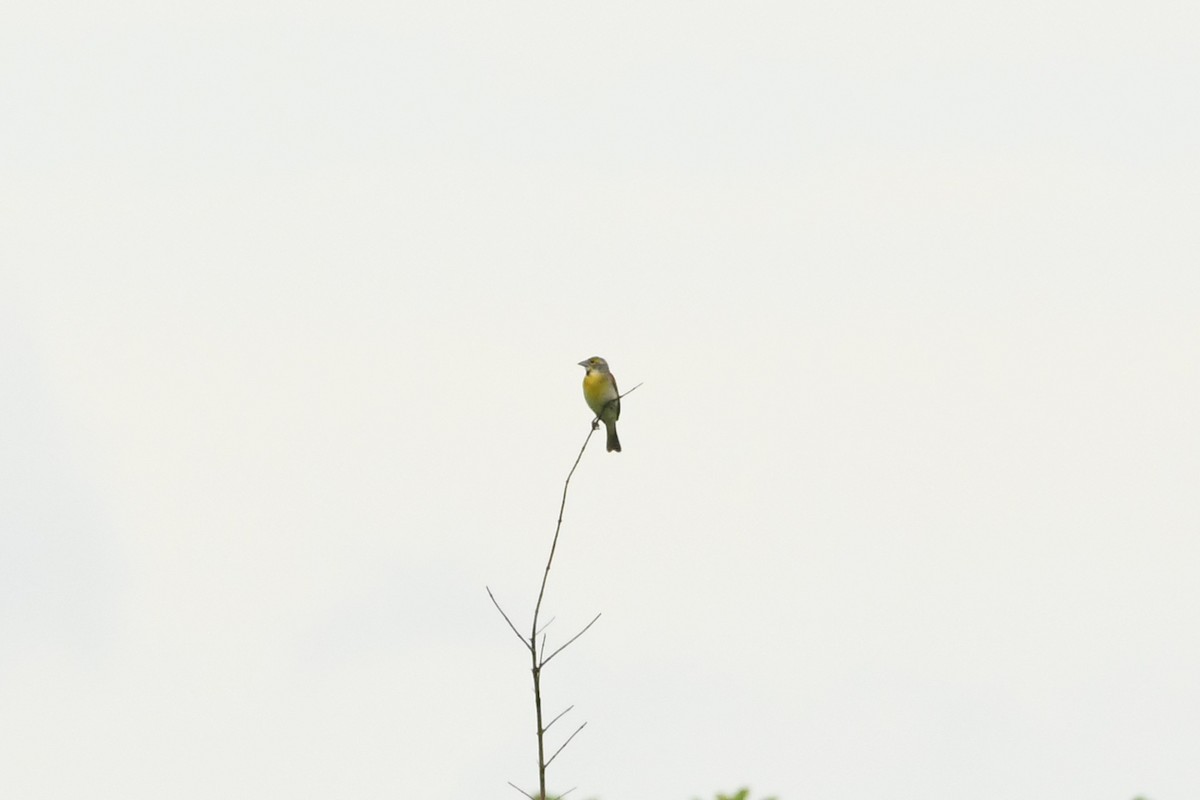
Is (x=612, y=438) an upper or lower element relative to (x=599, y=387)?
upper

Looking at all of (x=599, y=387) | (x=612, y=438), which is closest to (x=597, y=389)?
(x=599, y=387)

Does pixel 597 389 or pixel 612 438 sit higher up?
pixel 612 438

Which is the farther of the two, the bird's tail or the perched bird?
the bird's tail

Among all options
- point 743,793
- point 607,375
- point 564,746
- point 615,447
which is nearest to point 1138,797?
point 743,793

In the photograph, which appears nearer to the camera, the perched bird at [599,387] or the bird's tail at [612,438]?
the perched bird at [599,387]

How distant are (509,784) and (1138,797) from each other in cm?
375

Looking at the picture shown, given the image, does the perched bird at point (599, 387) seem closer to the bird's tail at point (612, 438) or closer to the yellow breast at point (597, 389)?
the yellow breast at point (597, 389)

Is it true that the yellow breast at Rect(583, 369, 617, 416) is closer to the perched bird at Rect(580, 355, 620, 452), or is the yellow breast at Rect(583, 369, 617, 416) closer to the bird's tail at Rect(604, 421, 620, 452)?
the perched bird at Rect(580, 355, 620, 452)

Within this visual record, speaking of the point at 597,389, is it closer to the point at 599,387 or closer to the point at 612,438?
the point at 599,387

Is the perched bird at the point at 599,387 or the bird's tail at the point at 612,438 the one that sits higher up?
the bird's tail at the point at 612,438

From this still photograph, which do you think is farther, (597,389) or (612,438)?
(612,438)

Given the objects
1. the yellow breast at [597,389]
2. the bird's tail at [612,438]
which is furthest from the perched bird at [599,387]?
the bird's tail at [612,438]

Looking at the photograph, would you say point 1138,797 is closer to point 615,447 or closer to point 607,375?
point 607,375

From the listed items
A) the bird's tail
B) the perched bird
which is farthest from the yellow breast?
the bird's tail
